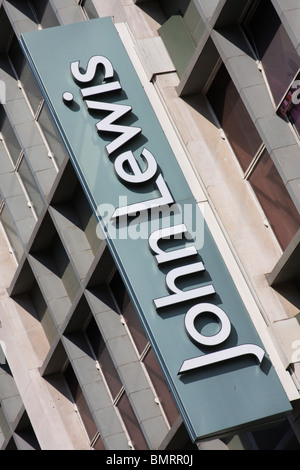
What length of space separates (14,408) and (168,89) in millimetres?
15566

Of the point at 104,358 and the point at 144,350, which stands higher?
the point at 104,358

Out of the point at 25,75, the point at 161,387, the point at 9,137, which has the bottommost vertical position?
the point at 161,387

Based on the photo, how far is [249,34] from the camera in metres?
24.1

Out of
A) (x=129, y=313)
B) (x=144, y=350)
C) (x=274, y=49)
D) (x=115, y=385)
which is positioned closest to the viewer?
(x=274, y=49)

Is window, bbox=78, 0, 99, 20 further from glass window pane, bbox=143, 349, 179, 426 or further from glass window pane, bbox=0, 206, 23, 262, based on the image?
glass window pane, bbox=143, 349, 179, 426

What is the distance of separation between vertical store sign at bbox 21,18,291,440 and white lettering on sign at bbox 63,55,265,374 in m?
0.03

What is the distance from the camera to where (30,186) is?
3419cm

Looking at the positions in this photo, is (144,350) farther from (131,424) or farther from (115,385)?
(131,424)

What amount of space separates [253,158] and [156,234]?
3.28m

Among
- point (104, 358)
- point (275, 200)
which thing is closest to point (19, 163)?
point (104, 358)

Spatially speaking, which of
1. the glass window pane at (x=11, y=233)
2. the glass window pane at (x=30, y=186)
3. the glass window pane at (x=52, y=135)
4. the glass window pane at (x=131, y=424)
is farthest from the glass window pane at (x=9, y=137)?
the glass window pane at (x=131, y=424)

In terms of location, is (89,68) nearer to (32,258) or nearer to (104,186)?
(104,186)

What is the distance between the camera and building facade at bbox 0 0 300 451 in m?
22.7
